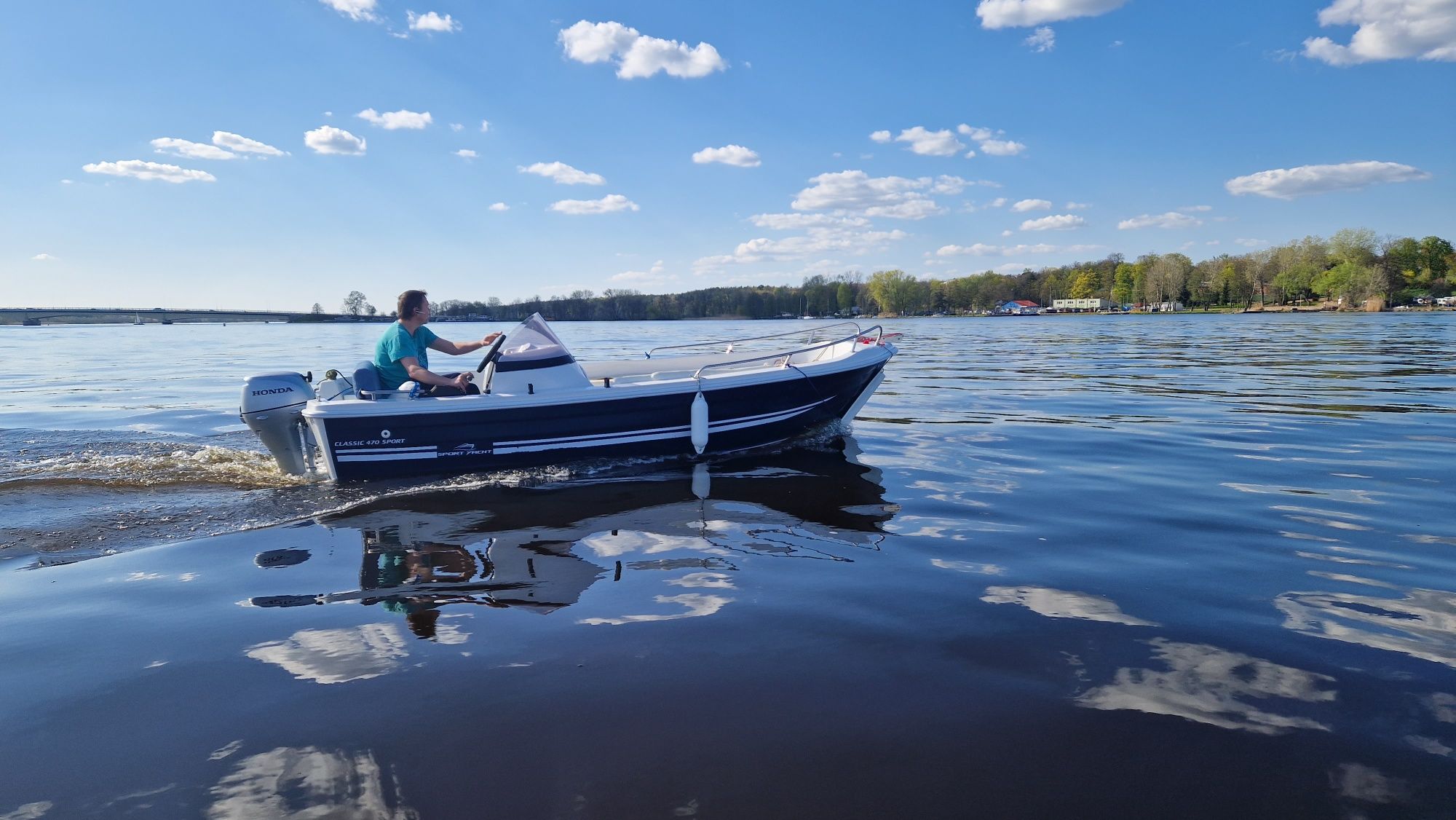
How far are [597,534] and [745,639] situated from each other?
2.32 meters

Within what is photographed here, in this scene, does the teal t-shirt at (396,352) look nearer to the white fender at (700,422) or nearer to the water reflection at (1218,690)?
the white fender at (700,422)

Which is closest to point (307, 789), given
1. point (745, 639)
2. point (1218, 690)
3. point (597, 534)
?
point (745, 639)

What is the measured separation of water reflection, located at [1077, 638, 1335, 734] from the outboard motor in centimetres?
779

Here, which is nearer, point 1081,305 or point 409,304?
point 409,304

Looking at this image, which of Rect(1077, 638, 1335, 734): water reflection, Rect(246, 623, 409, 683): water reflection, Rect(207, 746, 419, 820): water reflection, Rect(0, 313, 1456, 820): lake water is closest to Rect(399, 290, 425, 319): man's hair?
Rect(0, 313, 1456, 820): lake water

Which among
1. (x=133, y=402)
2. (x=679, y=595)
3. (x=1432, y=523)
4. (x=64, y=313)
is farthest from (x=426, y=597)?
(x=64, y=313)

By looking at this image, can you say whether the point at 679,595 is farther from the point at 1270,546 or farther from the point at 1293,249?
the point at 1293,249

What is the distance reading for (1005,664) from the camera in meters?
3.63

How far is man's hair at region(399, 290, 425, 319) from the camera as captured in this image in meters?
8.10

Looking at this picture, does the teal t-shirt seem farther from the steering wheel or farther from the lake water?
the lake water

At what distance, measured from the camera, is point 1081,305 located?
126 meters

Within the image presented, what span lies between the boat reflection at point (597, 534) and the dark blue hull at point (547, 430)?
0.47 meters

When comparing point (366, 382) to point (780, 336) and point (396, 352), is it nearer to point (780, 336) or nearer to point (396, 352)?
point (396, 352)

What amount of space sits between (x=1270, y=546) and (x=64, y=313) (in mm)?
137962
